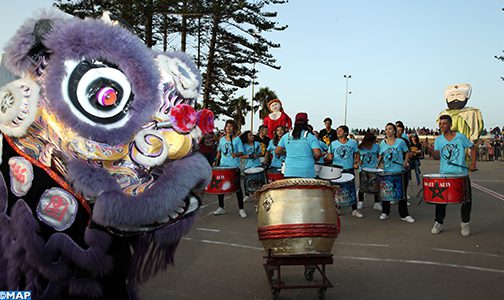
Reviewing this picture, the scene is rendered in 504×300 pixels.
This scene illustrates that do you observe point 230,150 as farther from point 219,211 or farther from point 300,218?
point 300,218

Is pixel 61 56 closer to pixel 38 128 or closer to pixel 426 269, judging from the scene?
pixel 38 128

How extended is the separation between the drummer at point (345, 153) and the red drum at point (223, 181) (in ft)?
6.47

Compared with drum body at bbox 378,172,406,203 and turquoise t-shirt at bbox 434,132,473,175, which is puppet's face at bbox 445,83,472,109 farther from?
turquoise t-shirt at bbox 434,132,473,175

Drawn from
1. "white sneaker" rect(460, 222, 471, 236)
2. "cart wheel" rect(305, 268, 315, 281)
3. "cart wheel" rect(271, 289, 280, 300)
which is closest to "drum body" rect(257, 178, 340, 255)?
"cart wheel" rect(271, 289, 280, 300)

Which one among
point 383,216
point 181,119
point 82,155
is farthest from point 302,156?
point 82,155

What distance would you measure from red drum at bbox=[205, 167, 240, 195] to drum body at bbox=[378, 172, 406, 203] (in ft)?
8.81

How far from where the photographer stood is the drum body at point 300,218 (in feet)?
12.9

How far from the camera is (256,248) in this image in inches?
246

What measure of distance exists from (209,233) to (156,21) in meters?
12.9

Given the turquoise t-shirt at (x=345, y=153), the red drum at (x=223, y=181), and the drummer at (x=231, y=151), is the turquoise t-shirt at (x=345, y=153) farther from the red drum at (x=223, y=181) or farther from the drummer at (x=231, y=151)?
the red drum at (x=223, y=181)

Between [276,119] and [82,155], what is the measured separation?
11259mm

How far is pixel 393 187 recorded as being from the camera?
823cm

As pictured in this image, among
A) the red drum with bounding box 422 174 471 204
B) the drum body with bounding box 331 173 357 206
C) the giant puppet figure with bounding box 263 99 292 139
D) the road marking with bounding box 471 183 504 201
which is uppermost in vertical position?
the giant puppet figure with bounding box 263 99 292 139

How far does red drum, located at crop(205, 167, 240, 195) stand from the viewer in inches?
333
